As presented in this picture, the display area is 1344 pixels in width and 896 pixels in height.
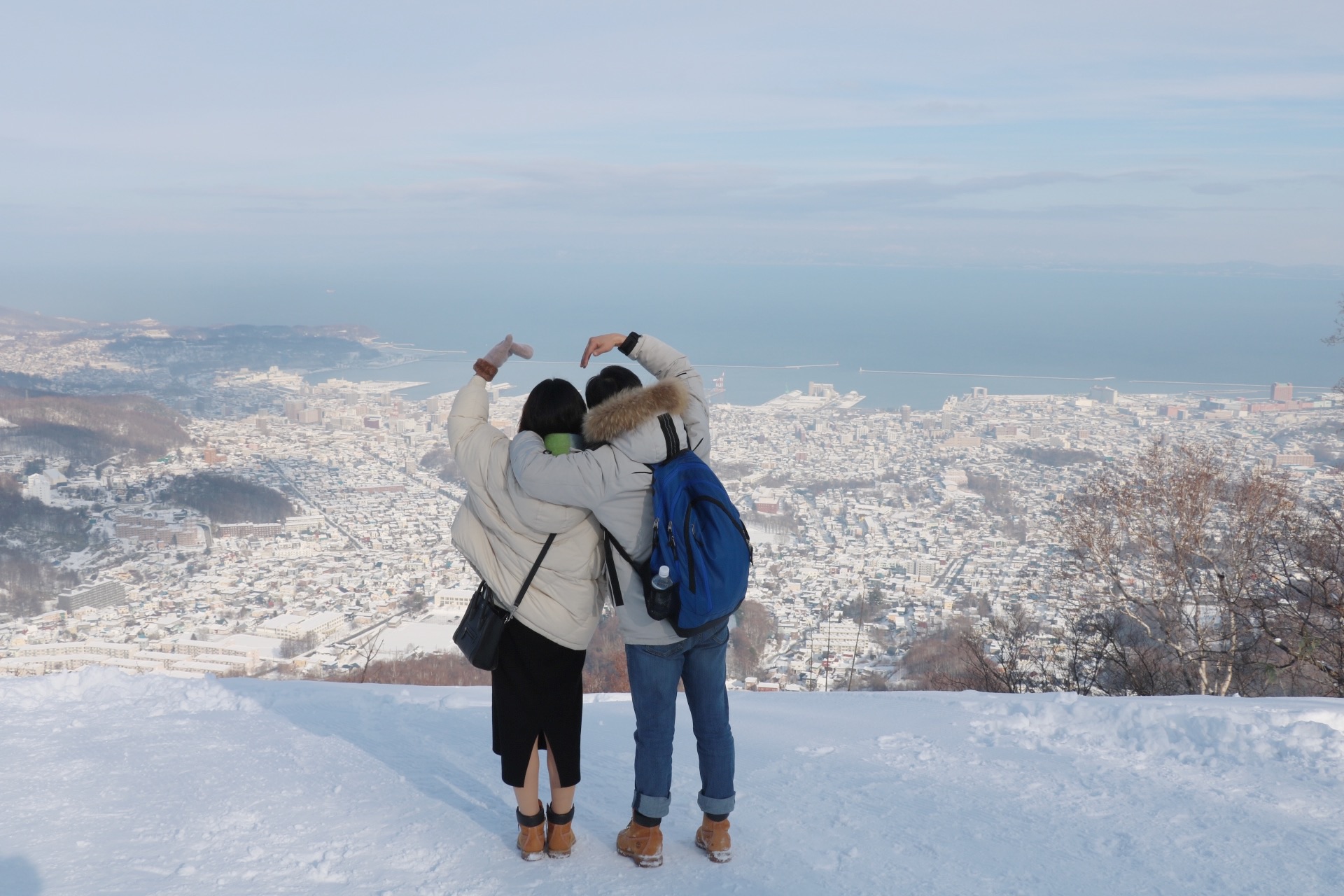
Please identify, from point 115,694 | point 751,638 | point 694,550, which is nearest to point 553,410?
point 694,550

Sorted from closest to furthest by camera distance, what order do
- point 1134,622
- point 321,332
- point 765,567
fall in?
point 1134,622 → point 765,567 → point 321,332

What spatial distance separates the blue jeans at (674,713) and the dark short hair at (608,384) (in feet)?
2.35

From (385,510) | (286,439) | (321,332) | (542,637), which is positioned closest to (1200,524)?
(542,637)

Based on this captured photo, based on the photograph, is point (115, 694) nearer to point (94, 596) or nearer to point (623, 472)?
point (623, 472)

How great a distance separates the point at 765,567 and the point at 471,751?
15421 mm

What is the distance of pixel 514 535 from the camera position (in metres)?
2.53

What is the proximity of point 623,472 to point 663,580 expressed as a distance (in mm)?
310

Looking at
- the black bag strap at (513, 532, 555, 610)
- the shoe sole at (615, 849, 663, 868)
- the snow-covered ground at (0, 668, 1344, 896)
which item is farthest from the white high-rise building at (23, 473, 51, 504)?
the shoe sole at (615, 849, 663, 868)

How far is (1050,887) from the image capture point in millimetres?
2529

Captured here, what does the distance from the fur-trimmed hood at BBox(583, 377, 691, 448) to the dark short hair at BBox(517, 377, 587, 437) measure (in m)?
0.05

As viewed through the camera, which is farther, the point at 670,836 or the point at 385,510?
the point at 385,510

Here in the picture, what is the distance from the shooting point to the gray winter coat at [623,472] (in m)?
2.38

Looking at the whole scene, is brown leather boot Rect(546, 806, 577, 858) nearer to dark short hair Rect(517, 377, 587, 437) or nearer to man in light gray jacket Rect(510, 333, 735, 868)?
man in light gray jacket Rect(510, 333, 735, 868)

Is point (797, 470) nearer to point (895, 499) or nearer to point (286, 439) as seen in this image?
point (895, 499)
